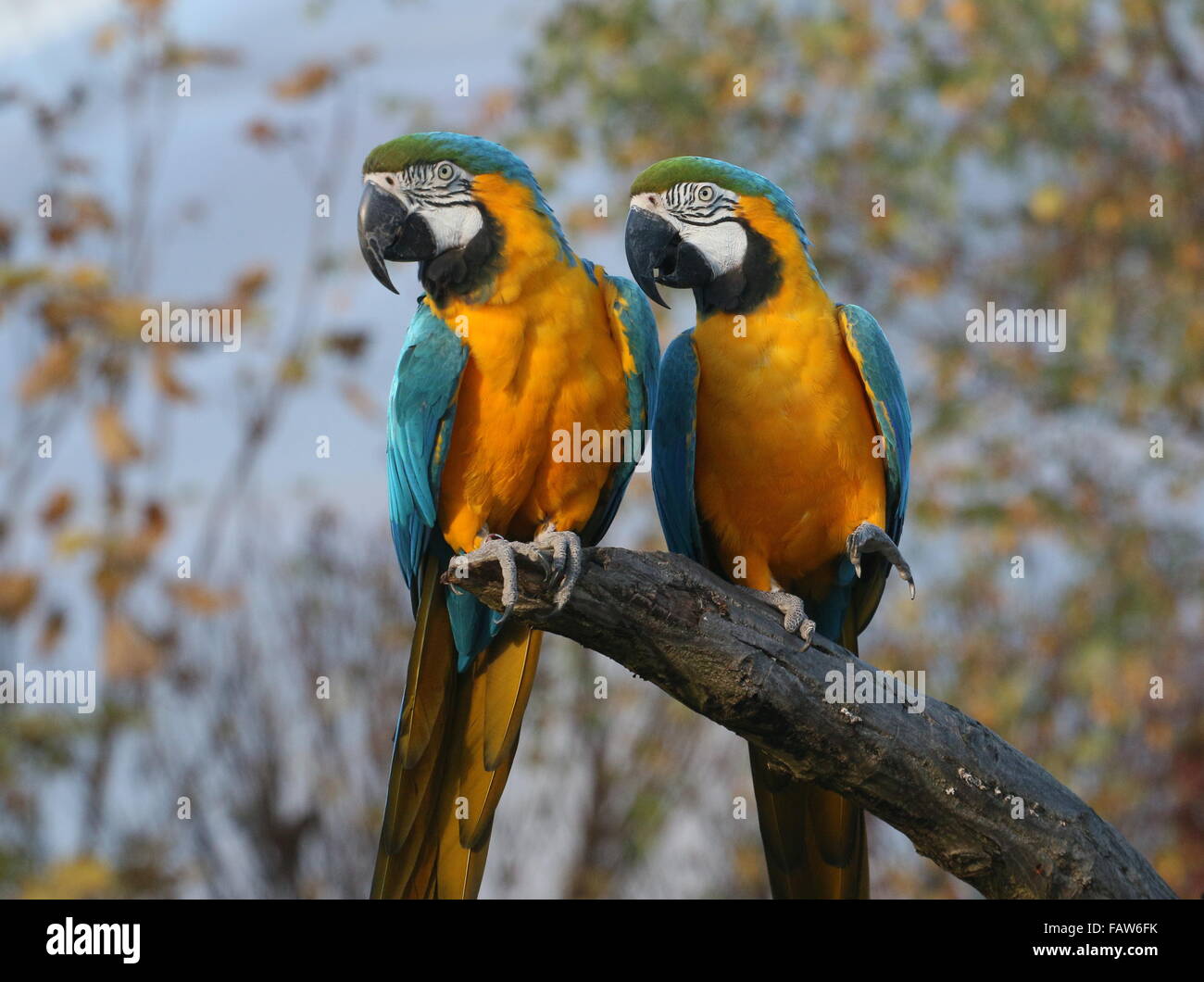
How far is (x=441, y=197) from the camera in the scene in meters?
2.40

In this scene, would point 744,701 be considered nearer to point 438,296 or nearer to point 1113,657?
point 438,296

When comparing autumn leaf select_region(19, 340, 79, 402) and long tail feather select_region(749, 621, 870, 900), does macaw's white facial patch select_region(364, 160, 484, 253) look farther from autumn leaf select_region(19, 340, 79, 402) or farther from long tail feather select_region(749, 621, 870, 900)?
autumn leaf select_region(19, 340, 79, 402)

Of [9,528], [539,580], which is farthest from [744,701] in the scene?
[9,528]

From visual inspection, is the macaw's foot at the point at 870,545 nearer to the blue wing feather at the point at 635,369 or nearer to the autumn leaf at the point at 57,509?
the blue wing feather at the point at 635,369

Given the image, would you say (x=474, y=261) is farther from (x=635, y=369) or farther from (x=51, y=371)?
(x=51, y=371)

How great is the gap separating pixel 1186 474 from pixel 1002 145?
76.6 inches

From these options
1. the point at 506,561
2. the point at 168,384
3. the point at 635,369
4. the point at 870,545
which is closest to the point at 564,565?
the point at 506,561

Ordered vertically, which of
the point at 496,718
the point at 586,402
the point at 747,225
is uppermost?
the point at 747,225

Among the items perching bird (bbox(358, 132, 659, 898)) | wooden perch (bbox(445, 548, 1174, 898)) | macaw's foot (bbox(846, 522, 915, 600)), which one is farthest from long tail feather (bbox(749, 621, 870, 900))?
perching bird (bbox(358, 132, 659, 898))

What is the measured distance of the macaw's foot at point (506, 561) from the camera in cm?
207

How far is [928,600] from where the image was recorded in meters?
6.85

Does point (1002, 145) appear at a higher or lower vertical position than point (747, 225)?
higher

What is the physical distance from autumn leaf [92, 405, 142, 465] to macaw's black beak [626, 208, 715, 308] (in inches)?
105

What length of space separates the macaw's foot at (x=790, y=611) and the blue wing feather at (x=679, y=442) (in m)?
0.19
